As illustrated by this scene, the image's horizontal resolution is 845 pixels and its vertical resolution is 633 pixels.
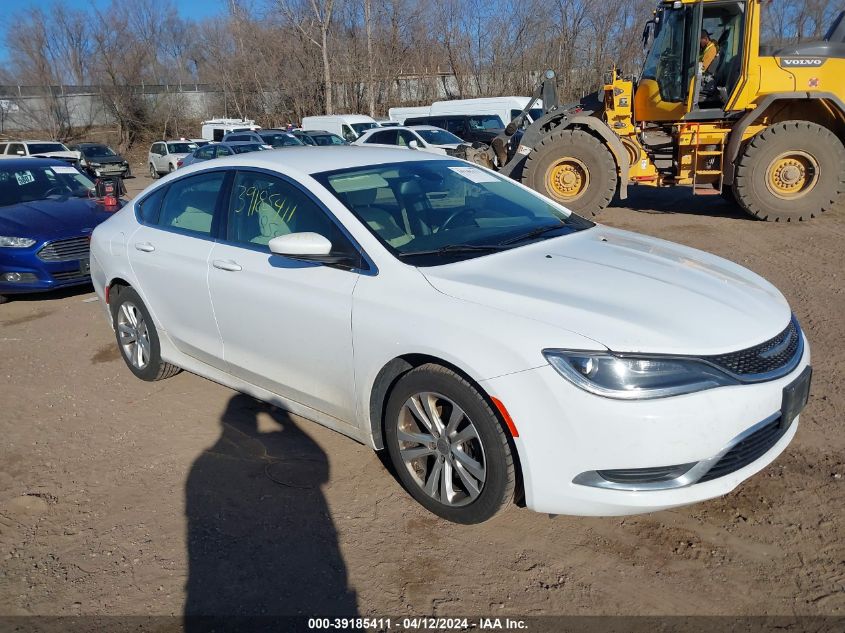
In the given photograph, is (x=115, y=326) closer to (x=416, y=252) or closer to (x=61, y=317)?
(x=61, y=317)

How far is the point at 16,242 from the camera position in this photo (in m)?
7.16

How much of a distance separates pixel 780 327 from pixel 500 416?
51.9 inches

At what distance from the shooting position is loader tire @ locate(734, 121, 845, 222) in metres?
9.69

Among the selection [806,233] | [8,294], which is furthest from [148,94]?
[806,233]

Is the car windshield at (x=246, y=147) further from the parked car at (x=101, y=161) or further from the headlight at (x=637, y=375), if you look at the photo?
the headlight at (x=637, y=375)

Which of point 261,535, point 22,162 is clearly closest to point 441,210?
point 261,535

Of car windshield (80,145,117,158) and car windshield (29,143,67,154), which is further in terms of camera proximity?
car windshield (80,145,117,158)

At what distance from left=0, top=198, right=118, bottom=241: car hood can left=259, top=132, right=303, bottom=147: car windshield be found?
47.9ft

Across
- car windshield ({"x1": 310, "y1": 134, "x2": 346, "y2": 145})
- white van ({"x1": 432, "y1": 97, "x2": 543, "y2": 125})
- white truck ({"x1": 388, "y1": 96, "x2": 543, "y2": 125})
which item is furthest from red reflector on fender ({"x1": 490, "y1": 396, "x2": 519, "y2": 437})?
white van ({"x1": 432, "y1": 97, "x2": 543, "y2": 125})

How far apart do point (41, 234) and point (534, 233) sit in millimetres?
5940

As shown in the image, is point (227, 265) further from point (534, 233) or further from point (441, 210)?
point (534, 233)

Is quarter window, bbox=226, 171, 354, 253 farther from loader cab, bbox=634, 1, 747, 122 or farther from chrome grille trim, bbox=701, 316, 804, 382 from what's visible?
loader cab, bbox=634, 1, 747, 122

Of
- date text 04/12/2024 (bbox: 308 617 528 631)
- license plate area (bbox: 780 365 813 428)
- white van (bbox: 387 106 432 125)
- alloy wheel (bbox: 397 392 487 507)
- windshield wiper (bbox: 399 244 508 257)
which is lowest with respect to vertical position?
date text 04/12/2024 (bbox: 308 617 528 631)

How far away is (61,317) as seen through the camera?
6.92m
